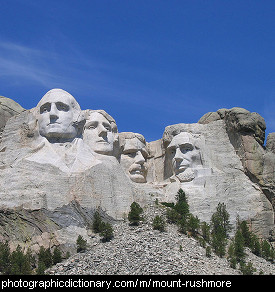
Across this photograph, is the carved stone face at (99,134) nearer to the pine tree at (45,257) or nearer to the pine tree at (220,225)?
the pine tree at (220,225)

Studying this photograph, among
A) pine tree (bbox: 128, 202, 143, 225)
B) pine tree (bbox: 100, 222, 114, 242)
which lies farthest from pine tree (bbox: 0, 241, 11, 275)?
pine tree (bbox: 128, 202, 143, 225)

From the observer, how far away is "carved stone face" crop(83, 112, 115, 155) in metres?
40.3

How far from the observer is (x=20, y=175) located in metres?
37.6

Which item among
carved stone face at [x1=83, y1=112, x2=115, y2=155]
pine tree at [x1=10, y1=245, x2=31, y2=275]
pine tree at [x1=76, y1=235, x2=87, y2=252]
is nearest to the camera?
pine tree at [x1=10, y1=245, x2=31, y2=275]

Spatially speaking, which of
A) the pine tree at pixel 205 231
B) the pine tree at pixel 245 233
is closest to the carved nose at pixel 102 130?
the pine tree at pixel 205 231

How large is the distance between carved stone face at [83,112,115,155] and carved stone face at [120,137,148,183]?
1513mm

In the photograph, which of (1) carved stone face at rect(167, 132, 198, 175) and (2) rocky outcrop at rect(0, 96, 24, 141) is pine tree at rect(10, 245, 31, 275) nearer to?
(2) rocky outcrop at rect(0, 96, 24, 141)

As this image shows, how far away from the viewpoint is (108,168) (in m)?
39.0

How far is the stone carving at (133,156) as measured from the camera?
42.1 m

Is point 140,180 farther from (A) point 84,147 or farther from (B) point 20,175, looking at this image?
(B) point 20,175

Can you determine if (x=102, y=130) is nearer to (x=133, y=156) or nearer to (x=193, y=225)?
(x=133, y=156)

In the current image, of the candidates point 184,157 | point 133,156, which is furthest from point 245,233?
point 133,156
